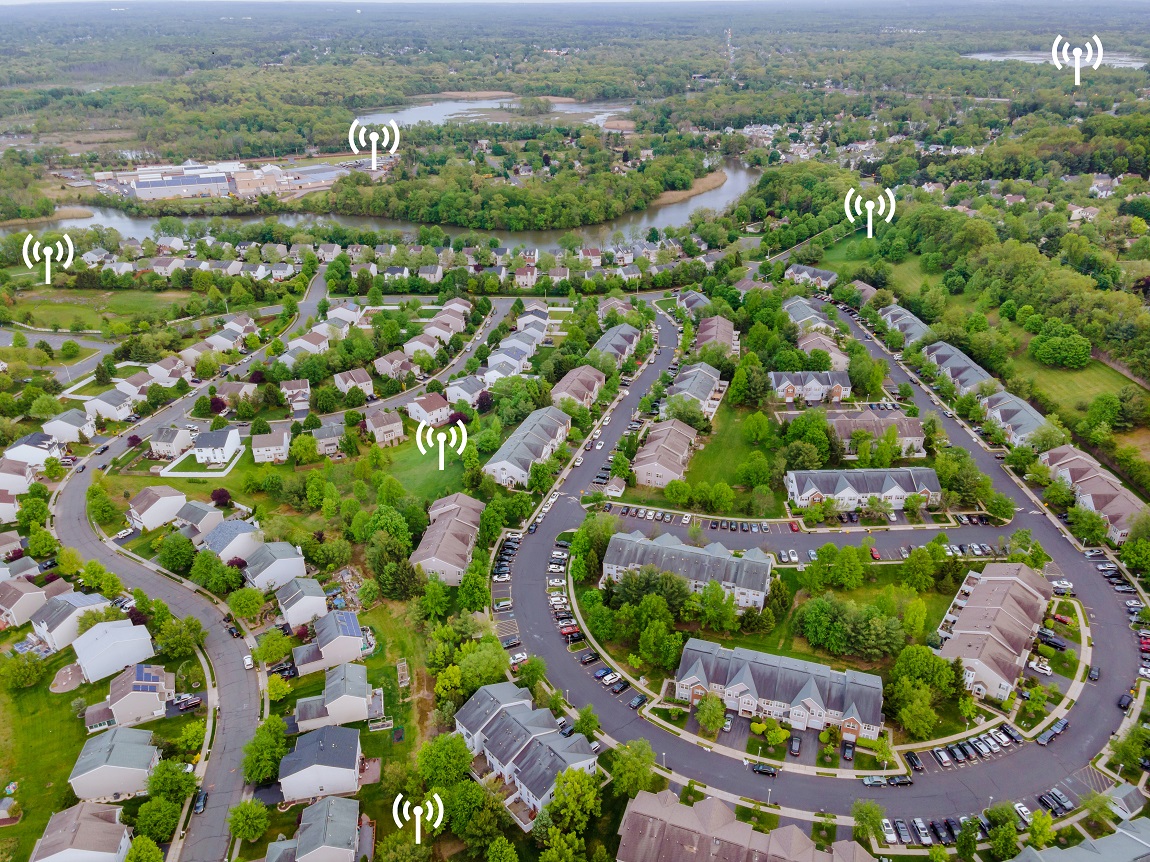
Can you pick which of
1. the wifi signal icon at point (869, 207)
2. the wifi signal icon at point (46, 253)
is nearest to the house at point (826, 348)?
the wifi signal icon at point (869, 207)

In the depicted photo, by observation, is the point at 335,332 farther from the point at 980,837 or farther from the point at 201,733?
the point at 980,837

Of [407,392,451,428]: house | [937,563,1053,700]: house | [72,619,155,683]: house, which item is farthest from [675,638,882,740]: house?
[407,392,451,428]: house

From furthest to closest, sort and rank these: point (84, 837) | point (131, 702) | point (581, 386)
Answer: point (581, 386), point (131, 702), point (84, 837)

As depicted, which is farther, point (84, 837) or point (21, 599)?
point (21, 599)

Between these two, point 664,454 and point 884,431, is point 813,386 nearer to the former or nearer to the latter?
point 884,431

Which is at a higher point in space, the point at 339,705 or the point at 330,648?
the point at 330,648

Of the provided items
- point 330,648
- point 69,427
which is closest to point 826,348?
point 330,648
